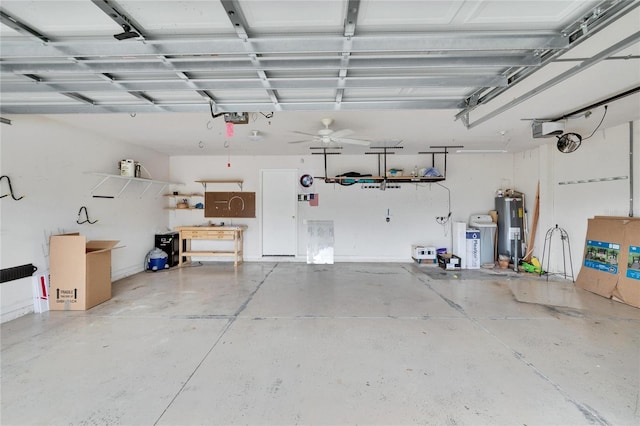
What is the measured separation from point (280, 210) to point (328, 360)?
4310 mm

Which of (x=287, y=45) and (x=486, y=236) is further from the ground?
(x=287, y=45)

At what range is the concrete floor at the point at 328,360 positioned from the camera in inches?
65.6

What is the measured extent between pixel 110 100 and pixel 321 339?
3127 millimetres

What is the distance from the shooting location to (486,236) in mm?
5672

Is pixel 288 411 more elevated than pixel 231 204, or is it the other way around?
pixel 231 204

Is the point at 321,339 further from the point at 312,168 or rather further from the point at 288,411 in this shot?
the point at 312,168

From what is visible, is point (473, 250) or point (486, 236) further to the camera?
point (486, 236)

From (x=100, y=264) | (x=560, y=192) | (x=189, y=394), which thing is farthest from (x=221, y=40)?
(x=560, y=192)

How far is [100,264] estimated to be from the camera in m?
3.51

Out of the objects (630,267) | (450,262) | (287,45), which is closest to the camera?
(287,45)

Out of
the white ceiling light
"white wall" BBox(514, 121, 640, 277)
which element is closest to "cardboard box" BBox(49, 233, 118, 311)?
the white ceiling light

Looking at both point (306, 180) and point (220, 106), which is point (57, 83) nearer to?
point (220, 106)

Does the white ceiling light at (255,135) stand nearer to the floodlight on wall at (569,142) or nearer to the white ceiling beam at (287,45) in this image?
the white ceiling beam at (287,45)

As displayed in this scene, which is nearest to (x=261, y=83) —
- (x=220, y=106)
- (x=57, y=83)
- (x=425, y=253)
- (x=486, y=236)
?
(x=220, y=106)
